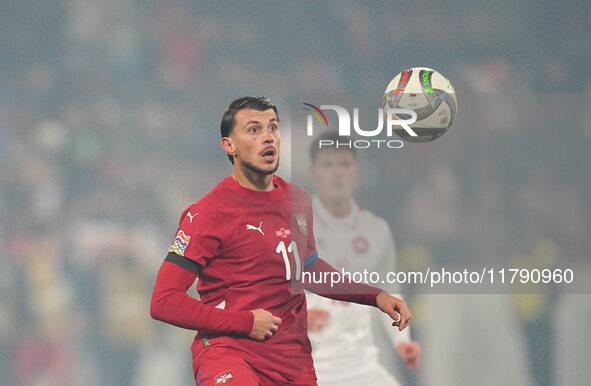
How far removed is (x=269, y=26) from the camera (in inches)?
184

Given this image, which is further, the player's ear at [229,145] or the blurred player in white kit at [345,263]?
the blurred player in white kit at [345,263]

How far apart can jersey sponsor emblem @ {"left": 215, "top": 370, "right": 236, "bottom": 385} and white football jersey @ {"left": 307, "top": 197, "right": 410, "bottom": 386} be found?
3.06 ft

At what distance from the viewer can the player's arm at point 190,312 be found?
2.78 m

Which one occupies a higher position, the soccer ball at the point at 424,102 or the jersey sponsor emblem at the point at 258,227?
the soccer ball at the point at 424,102

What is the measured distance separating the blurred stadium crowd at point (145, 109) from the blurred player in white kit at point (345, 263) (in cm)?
80

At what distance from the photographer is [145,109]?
4.66m

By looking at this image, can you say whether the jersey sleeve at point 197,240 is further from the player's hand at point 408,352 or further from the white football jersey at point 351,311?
the player's hand at point 408,352

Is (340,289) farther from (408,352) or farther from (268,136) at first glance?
(408,352)

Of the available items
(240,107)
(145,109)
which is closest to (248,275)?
(240,107)

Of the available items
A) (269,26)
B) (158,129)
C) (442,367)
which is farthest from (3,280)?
(442,367)

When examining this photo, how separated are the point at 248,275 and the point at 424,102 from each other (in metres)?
1.22

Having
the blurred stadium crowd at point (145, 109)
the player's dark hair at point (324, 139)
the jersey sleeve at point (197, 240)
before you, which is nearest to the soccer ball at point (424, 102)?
the player's dark hair at point (324, 139)

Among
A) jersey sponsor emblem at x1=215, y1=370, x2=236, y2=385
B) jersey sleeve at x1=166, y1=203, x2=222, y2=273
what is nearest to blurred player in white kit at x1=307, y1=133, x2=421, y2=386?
jersey sleeve at x1=166, y1=203, x2=222, y2=273

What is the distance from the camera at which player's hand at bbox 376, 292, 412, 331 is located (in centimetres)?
295
